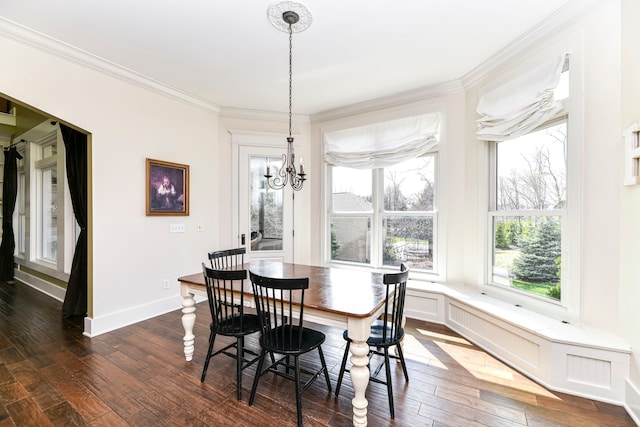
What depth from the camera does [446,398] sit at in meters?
1.95

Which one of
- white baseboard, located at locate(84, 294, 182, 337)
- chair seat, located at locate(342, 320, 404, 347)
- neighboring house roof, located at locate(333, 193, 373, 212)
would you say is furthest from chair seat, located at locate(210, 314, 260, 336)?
neighboring house roof, located at locate(333, 193, 373, 212)

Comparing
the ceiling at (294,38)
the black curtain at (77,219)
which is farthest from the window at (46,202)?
the ceiling at (294,38)

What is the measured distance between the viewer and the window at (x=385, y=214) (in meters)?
3.64

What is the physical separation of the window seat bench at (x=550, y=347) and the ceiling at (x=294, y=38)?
2.48 meters

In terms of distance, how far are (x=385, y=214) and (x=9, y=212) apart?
22.0 feet

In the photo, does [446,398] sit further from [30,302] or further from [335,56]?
[30,302]

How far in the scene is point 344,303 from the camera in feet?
6.02

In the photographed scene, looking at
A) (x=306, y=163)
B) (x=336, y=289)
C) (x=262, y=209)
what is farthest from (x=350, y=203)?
(x=336, y=289)

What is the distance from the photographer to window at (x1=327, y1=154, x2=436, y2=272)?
12.0ft

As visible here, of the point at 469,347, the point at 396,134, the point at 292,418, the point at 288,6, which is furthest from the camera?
the point at 396,134

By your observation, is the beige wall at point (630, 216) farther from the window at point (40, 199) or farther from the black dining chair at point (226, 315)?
the window at point (40, 199)

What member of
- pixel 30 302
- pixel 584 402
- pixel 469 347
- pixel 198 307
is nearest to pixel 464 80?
pixel 469 347

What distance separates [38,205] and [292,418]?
19.0ft

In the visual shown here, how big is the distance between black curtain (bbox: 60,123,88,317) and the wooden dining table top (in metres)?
1.98
